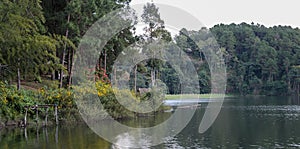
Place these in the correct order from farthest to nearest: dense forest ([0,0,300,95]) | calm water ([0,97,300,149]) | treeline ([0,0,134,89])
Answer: dense forest ([0,0,300,95]) → treeline ([0,0,134,89]) → calm water ([0,97,300,149])

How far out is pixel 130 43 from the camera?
37.6 m

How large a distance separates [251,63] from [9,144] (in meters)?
73.4

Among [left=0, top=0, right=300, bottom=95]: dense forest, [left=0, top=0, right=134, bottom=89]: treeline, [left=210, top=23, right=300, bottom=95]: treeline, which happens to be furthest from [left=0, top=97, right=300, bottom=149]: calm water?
[left=210, top=23, right=300, bottom=95]: treeline

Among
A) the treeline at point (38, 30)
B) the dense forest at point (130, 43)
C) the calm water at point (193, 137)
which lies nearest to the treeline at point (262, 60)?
the dense forest at point (130, 43)

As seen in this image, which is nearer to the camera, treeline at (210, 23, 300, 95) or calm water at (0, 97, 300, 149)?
calm water at (0, 97, 300, 149)

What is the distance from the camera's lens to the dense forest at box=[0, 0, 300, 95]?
24484 millimetres

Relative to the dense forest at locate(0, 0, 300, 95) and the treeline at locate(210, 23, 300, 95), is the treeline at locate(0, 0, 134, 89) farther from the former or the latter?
the treeline at locate(210, 23, 300, 95)

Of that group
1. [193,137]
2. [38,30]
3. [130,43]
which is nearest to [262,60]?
[130,43]

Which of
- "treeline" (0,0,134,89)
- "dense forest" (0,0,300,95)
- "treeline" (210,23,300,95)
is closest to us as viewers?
"treeline" (0,0,134,89)

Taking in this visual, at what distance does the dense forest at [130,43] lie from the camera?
24484 mm

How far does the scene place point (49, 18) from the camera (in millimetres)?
31016

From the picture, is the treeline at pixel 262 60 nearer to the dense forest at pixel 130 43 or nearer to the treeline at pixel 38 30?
the dense forest at pixel 130 43

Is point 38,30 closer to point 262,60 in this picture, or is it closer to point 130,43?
point 130,43

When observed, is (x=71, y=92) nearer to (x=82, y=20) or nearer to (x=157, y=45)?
(x=82, y=20)
